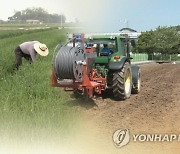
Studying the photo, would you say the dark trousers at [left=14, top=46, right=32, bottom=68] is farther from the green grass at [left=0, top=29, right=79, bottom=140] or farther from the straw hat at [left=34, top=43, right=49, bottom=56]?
the green grass at [left=0, top=29, right=79, bottom=140]

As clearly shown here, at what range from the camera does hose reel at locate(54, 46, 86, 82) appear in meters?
5.13

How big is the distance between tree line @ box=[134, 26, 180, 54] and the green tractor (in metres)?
41.8

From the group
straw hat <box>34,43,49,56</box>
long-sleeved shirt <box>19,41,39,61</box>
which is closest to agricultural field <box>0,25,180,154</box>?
straw hat <box>34,43,49,56</box>

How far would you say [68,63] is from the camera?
16.9ft

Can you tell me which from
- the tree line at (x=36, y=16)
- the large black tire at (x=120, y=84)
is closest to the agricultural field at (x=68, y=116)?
the large black tire at (x=120, y=84)

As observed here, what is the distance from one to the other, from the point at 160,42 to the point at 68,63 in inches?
1823

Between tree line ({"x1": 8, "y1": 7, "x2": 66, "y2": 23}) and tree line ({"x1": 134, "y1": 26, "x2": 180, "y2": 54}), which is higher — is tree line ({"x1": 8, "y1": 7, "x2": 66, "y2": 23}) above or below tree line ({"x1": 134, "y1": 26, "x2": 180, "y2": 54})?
above

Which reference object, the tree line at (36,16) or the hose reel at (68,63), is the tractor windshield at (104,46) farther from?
the tree line at (36,16)

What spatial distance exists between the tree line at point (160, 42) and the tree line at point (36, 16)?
46.1 m

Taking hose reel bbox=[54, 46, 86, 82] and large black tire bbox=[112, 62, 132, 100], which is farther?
large black tire bbox=[112, 62, 132, 100]

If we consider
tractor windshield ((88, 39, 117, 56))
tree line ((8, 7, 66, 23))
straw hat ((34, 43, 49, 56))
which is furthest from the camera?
straw hat ((34, 43, 49, 56))

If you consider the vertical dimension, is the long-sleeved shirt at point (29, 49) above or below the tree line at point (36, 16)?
below

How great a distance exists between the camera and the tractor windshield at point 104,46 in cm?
673

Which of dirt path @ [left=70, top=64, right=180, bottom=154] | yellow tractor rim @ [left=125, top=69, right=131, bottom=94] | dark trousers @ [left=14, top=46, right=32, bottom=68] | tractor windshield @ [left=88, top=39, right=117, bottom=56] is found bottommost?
dirt path @ [left=70, top=64, right=180, bottom=154]
